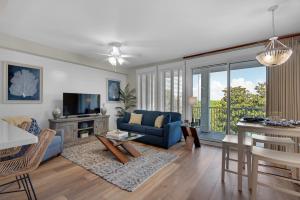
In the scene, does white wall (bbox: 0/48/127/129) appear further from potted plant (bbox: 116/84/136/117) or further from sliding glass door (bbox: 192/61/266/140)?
sliding glass door (bbox: 192/61/266/140)

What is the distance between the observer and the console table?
12.3 ft

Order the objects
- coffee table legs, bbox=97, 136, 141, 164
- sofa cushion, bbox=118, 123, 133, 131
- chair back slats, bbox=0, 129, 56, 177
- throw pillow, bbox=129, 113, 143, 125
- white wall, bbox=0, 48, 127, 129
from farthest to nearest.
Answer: throw pillow, bbox=129, 113, 143, 125 → sofa cushion, bbox=118, 123, 133, 131 → white wall, bbox=0, 48, 127, 129 → coffee table legs, bbox=97, 136, 141, 164 → chair back slats, bbox=0, 129, 56, 177

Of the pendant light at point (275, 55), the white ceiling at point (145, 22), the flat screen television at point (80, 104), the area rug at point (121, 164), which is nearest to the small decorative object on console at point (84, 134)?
the area rug at point (121, 164)

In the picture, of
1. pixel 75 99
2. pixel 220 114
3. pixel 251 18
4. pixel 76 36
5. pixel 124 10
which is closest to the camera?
pixel 124 10

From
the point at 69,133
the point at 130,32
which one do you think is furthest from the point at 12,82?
the point at 130,32

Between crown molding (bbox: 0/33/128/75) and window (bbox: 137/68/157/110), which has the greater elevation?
crown molding (bbox: 0/33/128/75)

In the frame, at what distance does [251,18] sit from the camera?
2.47m

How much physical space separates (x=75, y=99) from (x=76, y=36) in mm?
1767

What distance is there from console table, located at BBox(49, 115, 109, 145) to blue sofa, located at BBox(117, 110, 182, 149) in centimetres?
60

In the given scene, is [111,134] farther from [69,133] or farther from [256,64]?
[256,64]

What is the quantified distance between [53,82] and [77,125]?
129 centimetres

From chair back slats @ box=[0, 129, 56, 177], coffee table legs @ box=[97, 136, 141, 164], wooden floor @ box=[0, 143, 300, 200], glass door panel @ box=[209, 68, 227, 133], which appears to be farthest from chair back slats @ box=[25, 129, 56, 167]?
glass door panel @ box=[209, 68, 227, 133]

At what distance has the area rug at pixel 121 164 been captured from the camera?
2271mm

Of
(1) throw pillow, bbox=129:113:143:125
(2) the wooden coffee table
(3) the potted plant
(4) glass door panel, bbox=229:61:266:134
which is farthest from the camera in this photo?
(3) the potted plant
